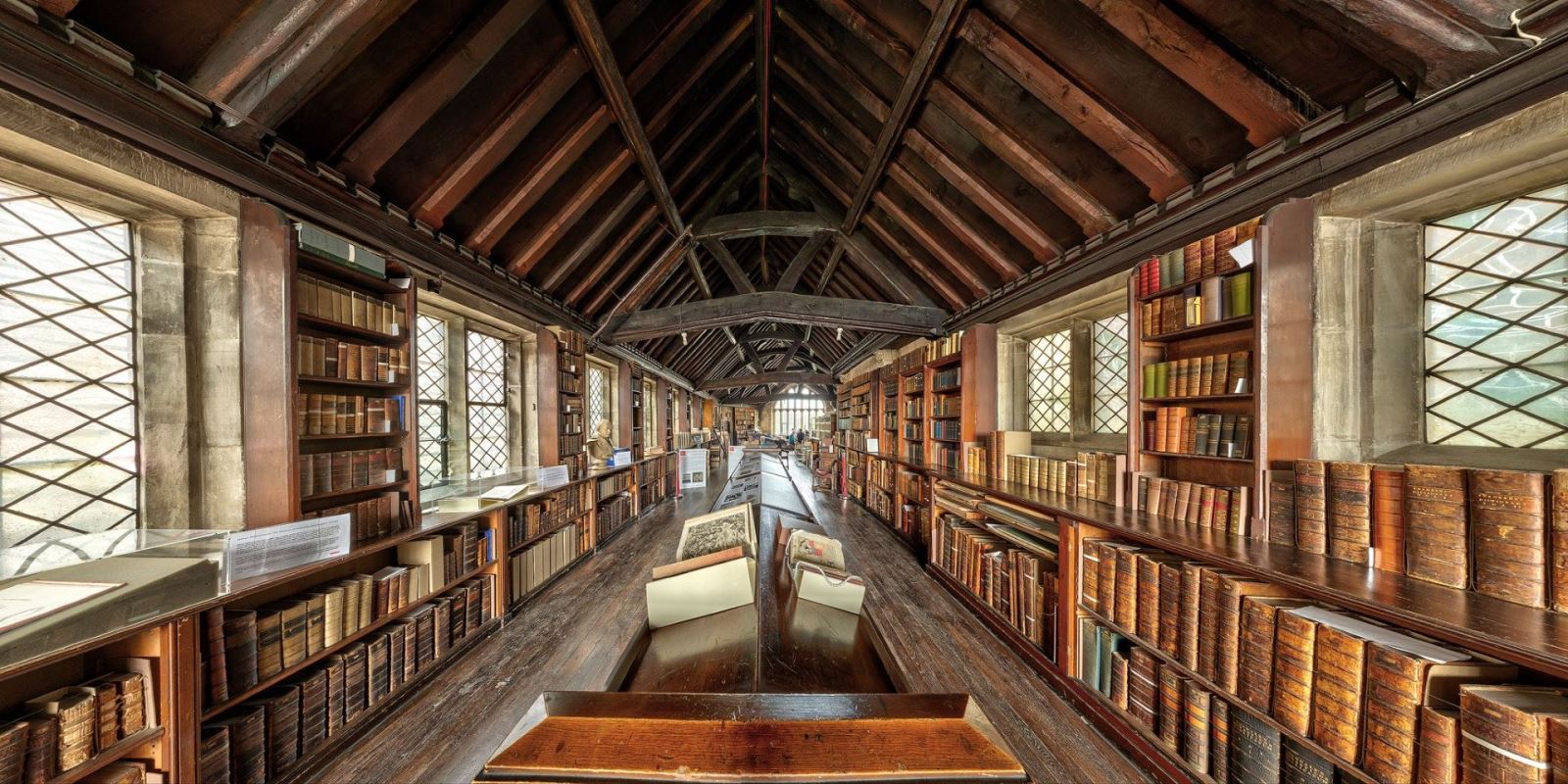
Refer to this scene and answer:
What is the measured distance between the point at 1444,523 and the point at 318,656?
15.5 ft

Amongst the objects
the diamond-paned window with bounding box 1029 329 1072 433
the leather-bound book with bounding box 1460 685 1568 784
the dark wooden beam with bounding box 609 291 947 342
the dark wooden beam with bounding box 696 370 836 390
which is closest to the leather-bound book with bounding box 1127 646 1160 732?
the leather-bound book with bounding box 1460 685 1568 784

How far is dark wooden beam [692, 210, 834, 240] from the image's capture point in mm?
5402

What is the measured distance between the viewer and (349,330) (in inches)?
103

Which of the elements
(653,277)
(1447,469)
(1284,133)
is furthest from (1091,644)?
(653,277)

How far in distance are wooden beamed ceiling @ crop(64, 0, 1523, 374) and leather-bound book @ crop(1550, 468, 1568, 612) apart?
4.85 ft

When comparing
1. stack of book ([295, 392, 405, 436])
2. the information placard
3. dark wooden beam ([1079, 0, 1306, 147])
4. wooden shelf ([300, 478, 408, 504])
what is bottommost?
the information placard

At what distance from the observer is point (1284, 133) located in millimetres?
2053

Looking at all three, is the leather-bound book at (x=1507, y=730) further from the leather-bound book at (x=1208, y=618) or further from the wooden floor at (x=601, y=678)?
the wooden floor at (x=601, y=678)

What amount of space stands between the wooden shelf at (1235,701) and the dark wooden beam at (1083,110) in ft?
8.53

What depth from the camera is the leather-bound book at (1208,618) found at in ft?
5.93

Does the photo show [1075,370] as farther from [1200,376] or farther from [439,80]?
[439,80]

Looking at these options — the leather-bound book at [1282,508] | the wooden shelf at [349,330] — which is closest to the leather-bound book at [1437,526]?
the leather-bound book at [1282,508]

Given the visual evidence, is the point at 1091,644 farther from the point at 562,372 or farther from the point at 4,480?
the point at 562,372

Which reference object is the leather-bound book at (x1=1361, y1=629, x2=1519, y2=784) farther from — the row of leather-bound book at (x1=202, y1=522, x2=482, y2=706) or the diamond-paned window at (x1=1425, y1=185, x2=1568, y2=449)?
the row of leather-bound book at (x1=202, y1=522, x2=482, y2=706)
